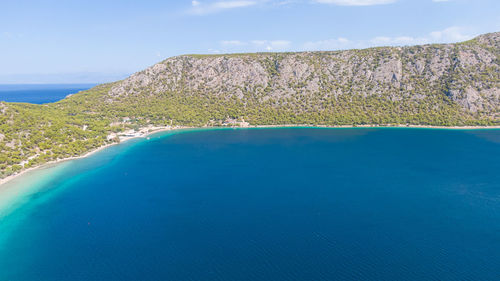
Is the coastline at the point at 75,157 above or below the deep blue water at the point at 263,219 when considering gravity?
above

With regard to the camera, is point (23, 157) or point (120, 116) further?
point (120, 116)

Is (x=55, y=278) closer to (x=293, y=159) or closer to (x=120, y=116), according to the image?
(x=293, y=159)

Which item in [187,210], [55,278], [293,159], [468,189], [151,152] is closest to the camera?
[55,278]

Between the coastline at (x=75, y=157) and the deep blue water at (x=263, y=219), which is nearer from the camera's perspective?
the deep blue water at (x=263, y=219)

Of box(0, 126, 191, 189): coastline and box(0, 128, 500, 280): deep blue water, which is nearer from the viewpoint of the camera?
box(0, 128, 500, 280): deep blue water

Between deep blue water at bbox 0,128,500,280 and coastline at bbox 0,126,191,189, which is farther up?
coastline at bbox 0,126,191,189

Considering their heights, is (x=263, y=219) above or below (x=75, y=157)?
below

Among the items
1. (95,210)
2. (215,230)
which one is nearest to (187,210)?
(215,230)

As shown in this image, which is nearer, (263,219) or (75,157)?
(263,219)
